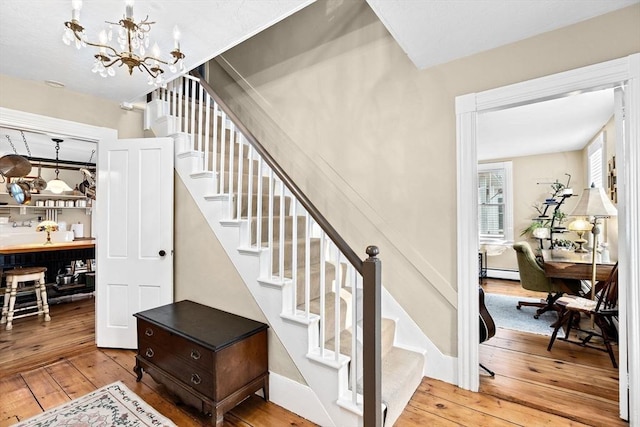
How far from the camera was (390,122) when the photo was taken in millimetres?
2766

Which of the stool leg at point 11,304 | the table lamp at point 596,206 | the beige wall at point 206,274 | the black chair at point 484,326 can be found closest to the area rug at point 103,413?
the beige wall at point 206,274

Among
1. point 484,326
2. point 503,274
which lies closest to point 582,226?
point 503,274

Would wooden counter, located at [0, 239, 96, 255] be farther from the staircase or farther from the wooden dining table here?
the wooden dining table

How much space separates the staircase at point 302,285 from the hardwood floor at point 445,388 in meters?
0.27

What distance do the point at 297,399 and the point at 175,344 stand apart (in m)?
0.94

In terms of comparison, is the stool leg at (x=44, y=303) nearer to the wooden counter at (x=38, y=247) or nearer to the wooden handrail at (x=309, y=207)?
the wooden counter at (x=38, y=247)

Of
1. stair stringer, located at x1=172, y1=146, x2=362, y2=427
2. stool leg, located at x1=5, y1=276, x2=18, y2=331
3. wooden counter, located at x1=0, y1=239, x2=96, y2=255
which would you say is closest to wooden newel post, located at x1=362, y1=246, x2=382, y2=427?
stair stringer, located at x1=172, y1=146, x2=362, y2=427

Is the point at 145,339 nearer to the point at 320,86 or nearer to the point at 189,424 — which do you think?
the point at 189,424

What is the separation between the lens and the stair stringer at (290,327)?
6.54ft

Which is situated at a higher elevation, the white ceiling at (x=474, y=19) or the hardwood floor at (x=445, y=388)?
the white ceiling at (x=474, y=19)

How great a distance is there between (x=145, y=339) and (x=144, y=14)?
2.36 meters

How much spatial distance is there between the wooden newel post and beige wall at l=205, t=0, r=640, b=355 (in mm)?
1002

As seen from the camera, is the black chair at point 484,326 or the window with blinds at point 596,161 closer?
the black chair at point 484,326

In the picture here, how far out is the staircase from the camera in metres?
1.97
